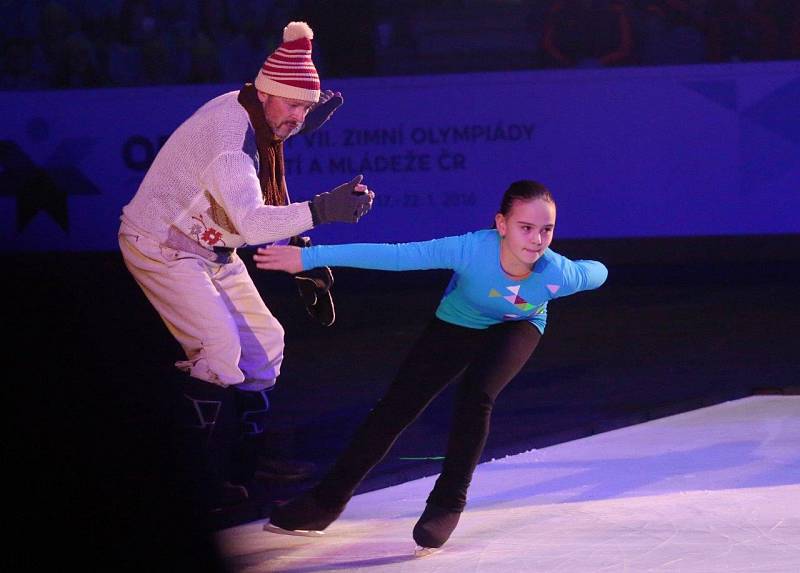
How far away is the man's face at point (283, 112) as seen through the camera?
199 inches

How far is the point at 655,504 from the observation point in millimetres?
4945

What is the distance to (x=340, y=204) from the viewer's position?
4.75 metres

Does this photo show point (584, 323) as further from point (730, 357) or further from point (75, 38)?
point (75, 38)

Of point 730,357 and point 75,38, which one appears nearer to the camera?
point 730,357

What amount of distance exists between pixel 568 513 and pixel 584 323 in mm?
5194

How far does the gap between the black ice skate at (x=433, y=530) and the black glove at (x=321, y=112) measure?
5.88 ft

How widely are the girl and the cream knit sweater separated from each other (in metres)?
0.36

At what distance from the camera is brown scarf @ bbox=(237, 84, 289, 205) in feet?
16.6

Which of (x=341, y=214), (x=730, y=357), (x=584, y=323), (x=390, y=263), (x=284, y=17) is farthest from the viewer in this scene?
(x=284, y=17)

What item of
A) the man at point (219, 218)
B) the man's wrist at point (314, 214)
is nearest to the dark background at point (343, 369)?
the man at point (219, 218)

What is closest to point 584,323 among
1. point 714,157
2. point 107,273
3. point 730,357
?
point 730,357

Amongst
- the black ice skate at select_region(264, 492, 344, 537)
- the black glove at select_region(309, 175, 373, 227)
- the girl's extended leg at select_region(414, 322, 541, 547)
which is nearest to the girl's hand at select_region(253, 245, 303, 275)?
the black glove at select_region(309, 175, 373, 227)

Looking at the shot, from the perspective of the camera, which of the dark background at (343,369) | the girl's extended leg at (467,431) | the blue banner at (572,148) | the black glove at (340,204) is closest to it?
the girl's extended leg at (467,431)

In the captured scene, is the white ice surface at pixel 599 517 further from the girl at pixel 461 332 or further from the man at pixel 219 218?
the man at pixel 219 218
